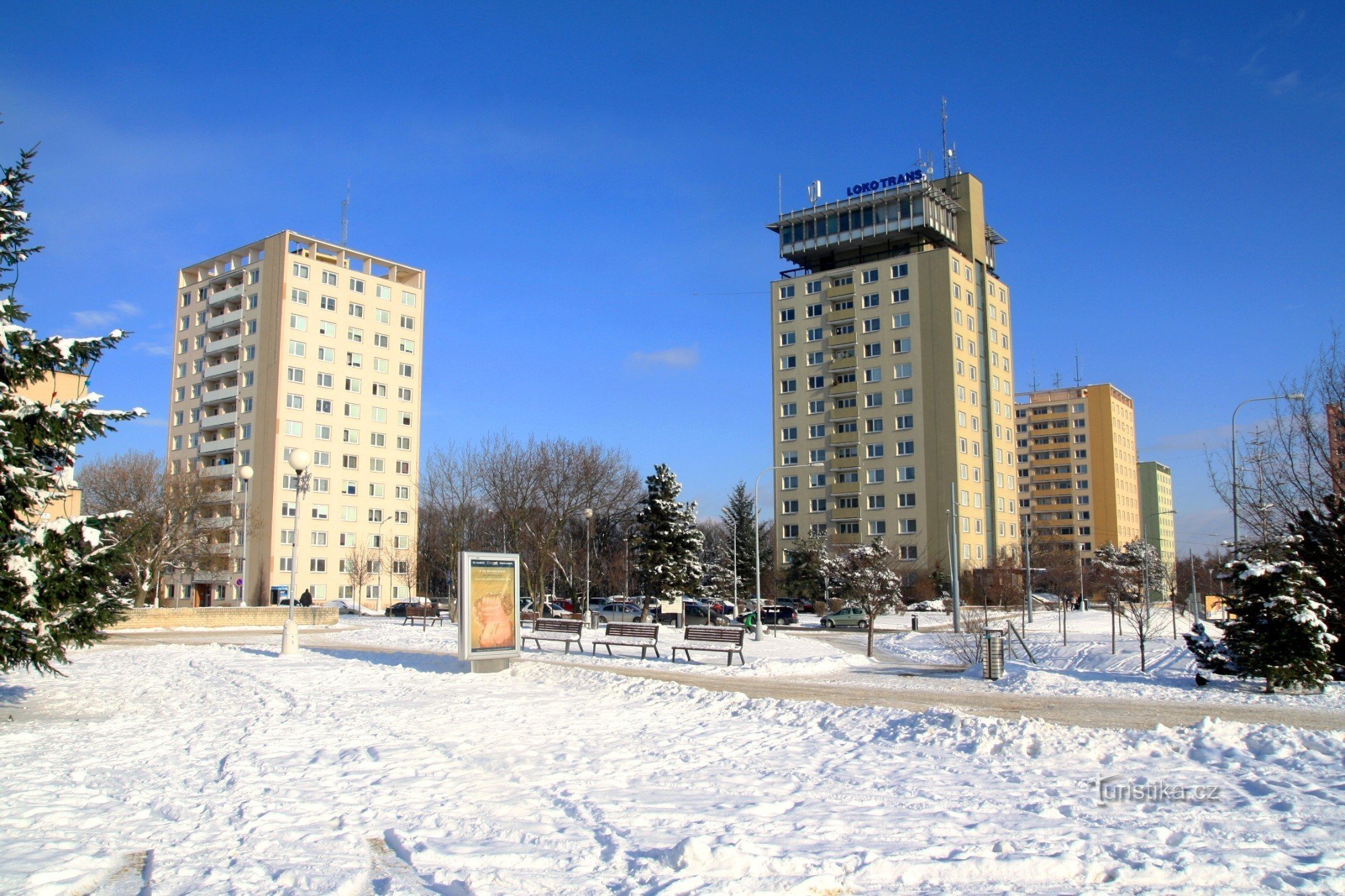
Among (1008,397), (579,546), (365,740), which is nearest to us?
(365,740)

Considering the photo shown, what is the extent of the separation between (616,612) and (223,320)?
1869 inches

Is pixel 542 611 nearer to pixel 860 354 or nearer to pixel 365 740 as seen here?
pixel 365 740

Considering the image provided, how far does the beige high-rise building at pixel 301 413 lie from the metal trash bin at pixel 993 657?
58.7 meters

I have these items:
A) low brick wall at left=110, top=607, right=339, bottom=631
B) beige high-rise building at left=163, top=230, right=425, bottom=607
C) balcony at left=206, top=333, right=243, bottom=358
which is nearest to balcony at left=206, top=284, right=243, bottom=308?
beige high-rise building at left=163, top=230, right=425, bottom=607

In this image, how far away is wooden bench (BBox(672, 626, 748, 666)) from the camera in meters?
22.7

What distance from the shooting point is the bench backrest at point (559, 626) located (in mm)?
24781

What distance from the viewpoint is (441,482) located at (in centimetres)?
5169

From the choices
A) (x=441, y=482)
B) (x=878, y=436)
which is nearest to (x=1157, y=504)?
(x=878, y=436)

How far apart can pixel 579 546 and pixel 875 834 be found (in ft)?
193

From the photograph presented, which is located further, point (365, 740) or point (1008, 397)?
point (1008, 397)

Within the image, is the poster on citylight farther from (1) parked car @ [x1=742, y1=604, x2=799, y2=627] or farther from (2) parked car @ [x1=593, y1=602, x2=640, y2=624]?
(1) parked car @ [x1=742, y1=604, x2=799, y2=627]
